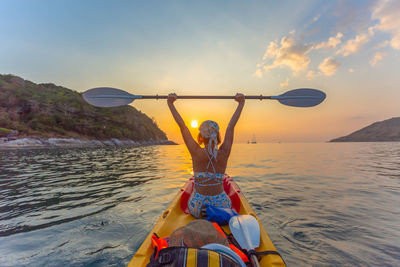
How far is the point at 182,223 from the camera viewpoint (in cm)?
304

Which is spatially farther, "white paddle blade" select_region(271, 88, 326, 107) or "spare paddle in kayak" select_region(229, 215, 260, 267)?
"white paddle blade" select_region(271, 88, 326, 107)

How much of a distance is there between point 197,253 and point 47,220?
4564 millimetres

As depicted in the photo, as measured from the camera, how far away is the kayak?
184 cm

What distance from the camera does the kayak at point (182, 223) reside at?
1836 millimetres

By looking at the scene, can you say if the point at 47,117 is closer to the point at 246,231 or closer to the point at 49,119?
the point at 49,119

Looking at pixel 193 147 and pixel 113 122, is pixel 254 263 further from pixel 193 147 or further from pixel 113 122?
pixel 113 122

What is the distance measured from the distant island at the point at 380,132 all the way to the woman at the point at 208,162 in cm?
19242

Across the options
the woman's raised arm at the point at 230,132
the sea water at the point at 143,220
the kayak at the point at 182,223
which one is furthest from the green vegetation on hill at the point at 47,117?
the woman's raised arm at the point at 230,132

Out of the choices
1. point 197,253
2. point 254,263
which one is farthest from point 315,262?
point 197,253

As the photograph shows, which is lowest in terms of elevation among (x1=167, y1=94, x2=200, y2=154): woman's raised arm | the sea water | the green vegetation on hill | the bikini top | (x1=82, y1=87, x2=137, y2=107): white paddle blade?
the sea water

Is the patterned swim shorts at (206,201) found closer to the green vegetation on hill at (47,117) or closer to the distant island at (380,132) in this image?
the green vegetation on hill at (47,117)

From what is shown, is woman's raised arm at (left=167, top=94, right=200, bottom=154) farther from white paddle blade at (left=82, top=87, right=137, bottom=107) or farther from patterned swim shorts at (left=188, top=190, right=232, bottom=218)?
white paddle blade at (left=82, top=87, right=137, bottom=107)

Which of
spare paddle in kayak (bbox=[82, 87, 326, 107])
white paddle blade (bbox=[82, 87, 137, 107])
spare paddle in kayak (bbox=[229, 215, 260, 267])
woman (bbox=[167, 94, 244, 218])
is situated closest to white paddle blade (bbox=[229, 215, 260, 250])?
spare paddle in kayak (bbox=[229, 215, 260, 267])

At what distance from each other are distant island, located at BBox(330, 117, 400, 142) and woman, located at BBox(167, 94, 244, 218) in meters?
192
